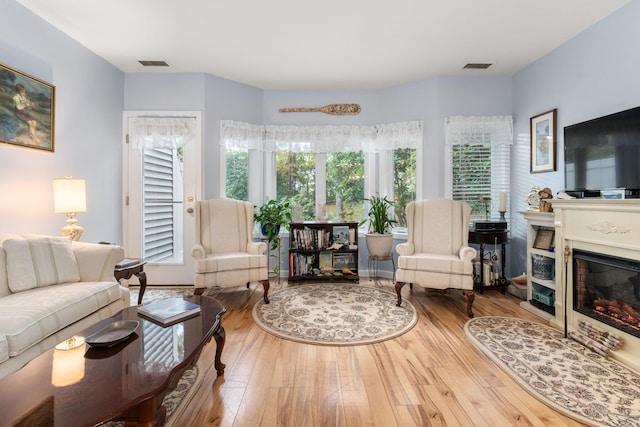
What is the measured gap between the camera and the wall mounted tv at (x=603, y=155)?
2357 mm

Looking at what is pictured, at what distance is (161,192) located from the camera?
13.2 feet

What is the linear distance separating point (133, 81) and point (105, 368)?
3.74 meters

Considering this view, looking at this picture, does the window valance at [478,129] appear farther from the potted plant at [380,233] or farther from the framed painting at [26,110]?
the framed painting at [26,110]

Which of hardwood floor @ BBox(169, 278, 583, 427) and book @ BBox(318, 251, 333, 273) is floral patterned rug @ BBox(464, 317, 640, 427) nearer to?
hardwood floor @ BBox(169, 278, 583, 427)

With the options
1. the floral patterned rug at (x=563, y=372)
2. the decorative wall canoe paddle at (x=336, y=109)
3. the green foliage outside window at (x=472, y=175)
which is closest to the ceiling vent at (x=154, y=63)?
the decorative wall canoe paddle at (x=336, y=109)

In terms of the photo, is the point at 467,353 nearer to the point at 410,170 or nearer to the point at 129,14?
the point at 410,170

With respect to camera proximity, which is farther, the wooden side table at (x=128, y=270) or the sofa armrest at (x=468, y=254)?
the sofa armrest at (x=468, y=254)

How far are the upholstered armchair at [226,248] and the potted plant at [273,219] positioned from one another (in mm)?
375

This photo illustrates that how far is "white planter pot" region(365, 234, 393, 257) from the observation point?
4078 millimetres

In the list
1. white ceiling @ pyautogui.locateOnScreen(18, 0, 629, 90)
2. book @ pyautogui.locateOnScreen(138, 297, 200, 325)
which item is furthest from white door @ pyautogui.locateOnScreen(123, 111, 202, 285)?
book @ pyautogui.locateOnScreen(138, 297, 200, 325)

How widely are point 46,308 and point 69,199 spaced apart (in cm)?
126

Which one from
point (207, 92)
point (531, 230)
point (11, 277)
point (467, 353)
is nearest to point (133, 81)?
point (207, 92)

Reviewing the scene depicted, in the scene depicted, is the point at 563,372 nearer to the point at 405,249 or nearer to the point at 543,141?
the point at 405,249

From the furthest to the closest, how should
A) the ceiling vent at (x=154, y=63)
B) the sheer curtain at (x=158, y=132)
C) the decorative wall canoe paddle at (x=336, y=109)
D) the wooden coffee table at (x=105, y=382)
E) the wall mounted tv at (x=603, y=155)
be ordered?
1. the decorative wall canoe paddle at (x=336, y=109)
2. the sheer curtain at (x=158, y=132)
3. the ceiling vent at (x=154, y=63)
4. the wall mounted tv at (x=603, y=155)
5. the wooden coffee table at (x=105, y=382)
